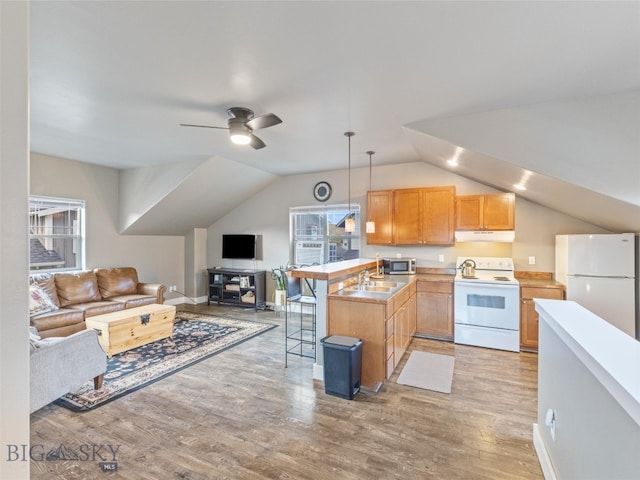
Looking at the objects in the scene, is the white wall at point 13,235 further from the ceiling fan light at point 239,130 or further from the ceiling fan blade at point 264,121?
the ceiling fan light at point 239,130

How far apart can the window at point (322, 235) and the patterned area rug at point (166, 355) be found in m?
1.71

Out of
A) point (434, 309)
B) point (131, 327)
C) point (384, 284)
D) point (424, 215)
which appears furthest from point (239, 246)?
point (434, 309)

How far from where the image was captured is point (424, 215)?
493 centimetres

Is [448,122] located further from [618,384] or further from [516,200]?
[618,384]

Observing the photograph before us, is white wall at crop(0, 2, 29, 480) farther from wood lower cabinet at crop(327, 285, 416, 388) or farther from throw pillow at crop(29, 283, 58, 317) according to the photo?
throw pillow at crop(29, 283, 58, 317)

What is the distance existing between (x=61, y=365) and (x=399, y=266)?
4.27 m

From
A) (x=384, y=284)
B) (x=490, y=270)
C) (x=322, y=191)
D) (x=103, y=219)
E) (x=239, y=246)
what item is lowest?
(x=384, y=284)

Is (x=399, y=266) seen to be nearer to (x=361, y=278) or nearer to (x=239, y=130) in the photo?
(x=361, y=278)

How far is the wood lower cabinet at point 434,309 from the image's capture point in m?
4.50

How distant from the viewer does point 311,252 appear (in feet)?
20.7

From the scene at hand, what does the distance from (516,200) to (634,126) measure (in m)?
2.18

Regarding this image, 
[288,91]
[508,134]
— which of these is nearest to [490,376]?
[508,134]

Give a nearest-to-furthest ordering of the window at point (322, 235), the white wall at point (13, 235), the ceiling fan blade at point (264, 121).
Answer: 1. the white wall at point (13, 235)
2. the ceiling fan blade at point (264, 121)
3. the window at point (322, 235)

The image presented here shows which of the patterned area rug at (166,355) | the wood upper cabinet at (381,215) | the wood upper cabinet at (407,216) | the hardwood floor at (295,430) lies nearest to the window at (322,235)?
the wood upper cabinet at (381,215)
